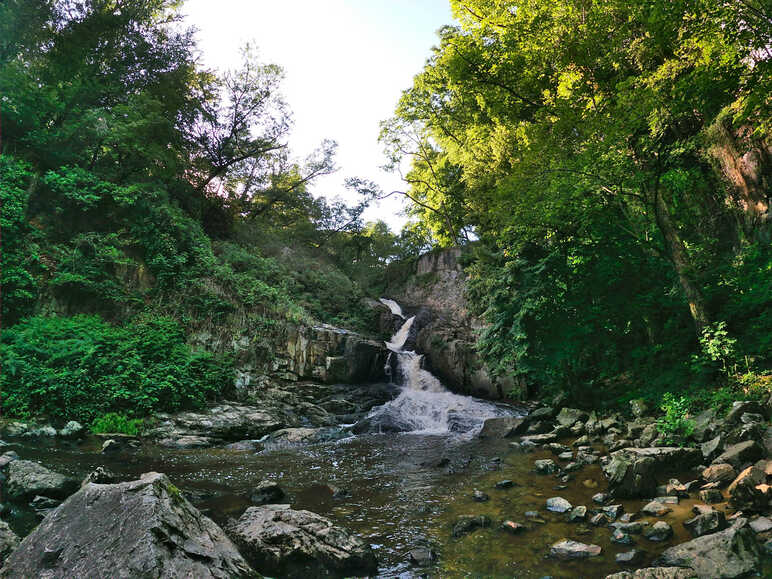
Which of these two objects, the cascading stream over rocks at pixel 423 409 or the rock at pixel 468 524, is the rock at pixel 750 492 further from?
the cascading stream over rocks at pixel 423 409

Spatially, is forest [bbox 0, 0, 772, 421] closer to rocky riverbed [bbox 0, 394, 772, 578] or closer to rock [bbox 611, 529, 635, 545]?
rocky riverbed [bbox 0, 394, 772, 578]

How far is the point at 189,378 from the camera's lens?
10617 millimetres

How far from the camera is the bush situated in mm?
8422

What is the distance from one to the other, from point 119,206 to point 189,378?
7.70 meters

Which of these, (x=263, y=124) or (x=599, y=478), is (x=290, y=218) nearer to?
(x=263, y=124)

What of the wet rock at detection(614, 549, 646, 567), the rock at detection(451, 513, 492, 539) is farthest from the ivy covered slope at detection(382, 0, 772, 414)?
the rock at detection(451, 513, 492, 539)

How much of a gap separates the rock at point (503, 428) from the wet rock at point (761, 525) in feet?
20.2

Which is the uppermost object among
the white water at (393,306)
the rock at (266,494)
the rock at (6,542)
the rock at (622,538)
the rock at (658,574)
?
the white water at (393,306)

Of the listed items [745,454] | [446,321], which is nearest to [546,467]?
[745,454]

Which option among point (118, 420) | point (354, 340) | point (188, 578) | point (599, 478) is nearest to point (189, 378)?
point (118, 420)

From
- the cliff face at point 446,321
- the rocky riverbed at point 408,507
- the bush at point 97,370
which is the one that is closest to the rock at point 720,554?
the rocky riverbed at point 408,507

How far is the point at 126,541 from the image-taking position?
2436 millimetres

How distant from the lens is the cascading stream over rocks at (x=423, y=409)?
446 inches

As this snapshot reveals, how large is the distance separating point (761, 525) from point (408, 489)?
411 centimetres
